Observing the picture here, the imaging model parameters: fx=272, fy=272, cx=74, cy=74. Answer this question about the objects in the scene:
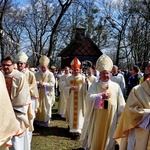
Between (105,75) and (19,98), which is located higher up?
(105,75)

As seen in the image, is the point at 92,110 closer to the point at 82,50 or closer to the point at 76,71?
the point at 76,71

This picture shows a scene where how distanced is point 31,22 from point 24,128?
2973 cm

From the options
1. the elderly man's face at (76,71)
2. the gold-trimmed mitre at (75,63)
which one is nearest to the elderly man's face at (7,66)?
the gold-trimmed mitre at (75,63)

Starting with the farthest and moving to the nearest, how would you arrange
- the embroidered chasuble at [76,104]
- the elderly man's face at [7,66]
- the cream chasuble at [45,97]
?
the cream chasuble at [45,97], the embroidered chasuble at [76,104], the elderly man's face at [7,66]

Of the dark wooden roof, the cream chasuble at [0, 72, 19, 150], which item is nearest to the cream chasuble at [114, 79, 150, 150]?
the cream chasuble at [0, 72, 19, 150]

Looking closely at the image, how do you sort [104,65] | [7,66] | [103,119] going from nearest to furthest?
[7,66]
[103,119]
[104,65]

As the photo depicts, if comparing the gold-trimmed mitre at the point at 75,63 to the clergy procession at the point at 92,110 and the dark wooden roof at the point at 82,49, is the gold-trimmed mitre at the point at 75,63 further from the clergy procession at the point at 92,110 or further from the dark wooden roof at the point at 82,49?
the dark wooden roof at the point at 82,49

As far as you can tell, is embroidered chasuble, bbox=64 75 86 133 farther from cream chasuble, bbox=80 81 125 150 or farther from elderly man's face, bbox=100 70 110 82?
elderly man's face, bbox=100 70 110 82

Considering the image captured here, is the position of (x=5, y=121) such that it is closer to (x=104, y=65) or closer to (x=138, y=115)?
(x=138, y=115)

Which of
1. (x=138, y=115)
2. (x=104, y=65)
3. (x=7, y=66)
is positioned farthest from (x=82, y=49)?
(x=138, y=115)

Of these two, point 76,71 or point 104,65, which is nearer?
point 104,65

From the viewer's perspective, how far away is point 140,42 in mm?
29812

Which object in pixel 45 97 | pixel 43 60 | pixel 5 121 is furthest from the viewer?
pixel 43 60

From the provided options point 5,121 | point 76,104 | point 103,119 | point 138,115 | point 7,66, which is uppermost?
point 7,66
